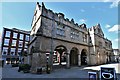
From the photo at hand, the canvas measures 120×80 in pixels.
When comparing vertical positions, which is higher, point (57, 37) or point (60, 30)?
point (60, 30)

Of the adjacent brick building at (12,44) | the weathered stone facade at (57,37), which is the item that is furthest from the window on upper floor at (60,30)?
the adjacent brick building at (12,44)

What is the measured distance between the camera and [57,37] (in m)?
16.5

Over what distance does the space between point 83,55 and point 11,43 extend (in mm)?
24946

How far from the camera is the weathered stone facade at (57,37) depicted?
14.0 m

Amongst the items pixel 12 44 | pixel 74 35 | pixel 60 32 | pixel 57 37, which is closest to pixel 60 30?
pixel 60 32

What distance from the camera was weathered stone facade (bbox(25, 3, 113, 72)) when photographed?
45.8 ft

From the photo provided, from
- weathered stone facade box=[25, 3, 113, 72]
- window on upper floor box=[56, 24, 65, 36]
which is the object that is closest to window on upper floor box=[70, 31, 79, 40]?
weathered stone facade box=[25, 3, 113, 72]

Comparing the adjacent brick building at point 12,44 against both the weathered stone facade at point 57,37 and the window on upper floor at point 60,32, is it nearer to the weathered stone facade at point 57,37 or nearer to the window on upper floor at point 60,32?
the weathered stone facade at point 57,37

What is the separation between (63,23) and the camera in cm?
1817

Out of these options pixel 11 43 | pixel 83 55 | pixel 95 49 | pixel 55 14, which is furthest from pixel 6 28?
pixel 95 49

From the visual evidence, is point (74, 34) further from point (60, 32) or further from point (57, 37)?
point (57, 37)

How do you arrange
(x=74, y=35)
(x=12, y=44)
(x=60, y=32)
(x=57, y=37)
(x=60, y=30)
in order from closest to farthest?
(x=57, y=37) → (x=60, y=32) → (x=60, y=30) → (x=74, y=35) → (x=12, y=44)

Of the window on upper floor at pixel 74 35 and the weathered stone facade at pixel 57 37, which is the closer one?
the weathered stone facade at pixel 57 37

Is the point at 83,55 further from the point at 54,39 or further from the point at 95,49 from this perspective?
the point at 54,39
